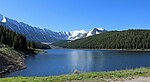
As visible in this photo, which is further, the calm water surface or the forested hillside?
the forested hillside

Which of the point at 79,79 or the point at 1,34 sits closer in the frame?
the point at 79,79

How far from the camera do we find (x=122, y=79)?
25.2m

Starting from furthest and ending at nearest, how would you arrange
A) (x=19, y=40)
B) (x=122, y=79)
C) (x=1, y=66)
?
(x=19, y=40) → (x=1, y=66) → (x=122, y=79)

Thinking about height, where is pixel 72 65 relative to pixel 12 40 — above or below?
below

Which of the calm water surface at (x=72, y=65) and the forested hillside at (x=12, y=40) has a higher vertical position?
the forested hillside at (x=12, y=40)

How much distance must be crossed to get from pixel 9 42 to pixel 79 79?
13493cm

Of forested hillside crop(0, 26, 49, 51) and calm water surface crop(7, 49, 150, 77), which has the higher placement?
forested hillside crop(0, 26, 49, 51)

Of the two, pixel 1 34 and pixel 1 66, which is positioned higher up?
pixel 1 34

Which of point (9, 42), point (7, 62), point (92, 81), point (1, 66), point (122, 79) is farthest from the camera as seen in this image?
point (9, 42)

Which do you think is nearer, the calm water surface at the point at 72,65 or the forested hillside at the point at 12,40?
the calm water surface at the point at 72,65

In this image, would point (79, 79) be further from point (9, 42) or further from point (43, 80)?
point (9, 42)

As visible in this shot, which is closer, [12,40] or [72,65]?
[72,65]

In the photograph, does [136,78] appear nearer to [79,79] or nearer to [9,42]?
[79,79]

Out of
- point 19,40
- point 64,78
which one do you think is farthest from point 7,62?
point 19,40
